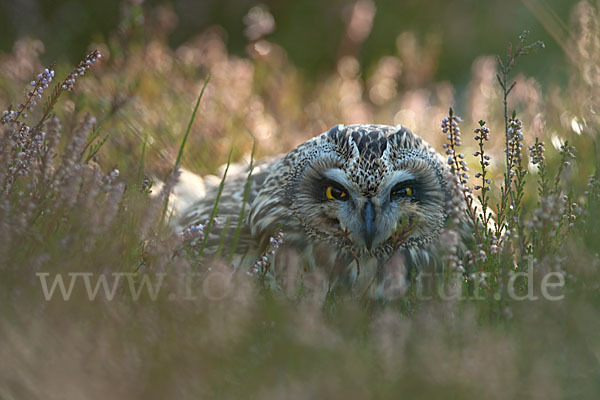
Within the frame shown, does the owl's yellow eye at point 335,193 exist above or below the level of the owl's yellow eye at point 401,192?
below

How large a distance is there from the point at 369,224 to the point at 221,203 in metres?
1.13

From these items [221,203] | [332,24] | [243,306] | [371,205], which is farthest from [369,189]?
[332,24]

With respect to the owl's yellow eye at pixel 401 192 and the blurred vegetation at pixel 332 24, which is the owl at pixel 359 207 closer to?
the owl's yellow eye at pixel 401 192

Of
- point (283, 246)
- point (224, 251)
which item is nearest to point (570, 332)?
point (283, 246)

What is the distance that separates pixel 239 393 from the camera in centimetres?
150

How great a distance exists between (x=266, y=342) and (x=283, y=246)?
2.98 ft

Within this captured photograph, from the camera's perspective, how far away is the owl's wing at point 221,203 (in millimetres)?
2986

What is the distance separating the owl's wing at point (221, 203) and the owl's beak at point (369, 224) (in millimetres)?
469

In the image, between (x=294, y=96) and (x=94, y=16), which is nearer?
(x=294, y=96)

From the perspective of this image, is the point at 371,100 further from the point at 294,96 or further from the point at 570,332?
the point at 570,332

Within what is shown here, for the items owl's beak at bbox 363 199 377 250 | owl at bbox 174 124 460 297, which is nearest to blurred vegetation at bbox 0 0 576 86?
owl at bbox 174 124 460 297

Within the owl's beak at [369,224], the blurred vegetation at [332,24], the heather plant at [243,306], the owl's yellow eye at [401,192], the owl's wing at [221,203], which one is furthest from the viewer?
the blurred vegetation at [332,24]

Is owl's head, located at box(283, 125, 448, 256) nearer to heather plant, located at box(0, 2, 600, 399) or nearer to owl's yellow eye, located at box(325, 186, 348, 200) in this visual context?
owl's yellow eye, located at box(325, 186, 348, 200)

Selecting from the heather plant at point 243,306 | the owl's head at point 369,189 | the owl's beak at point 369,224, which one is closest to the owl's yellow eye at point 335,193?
the owl's head at point 369,189
